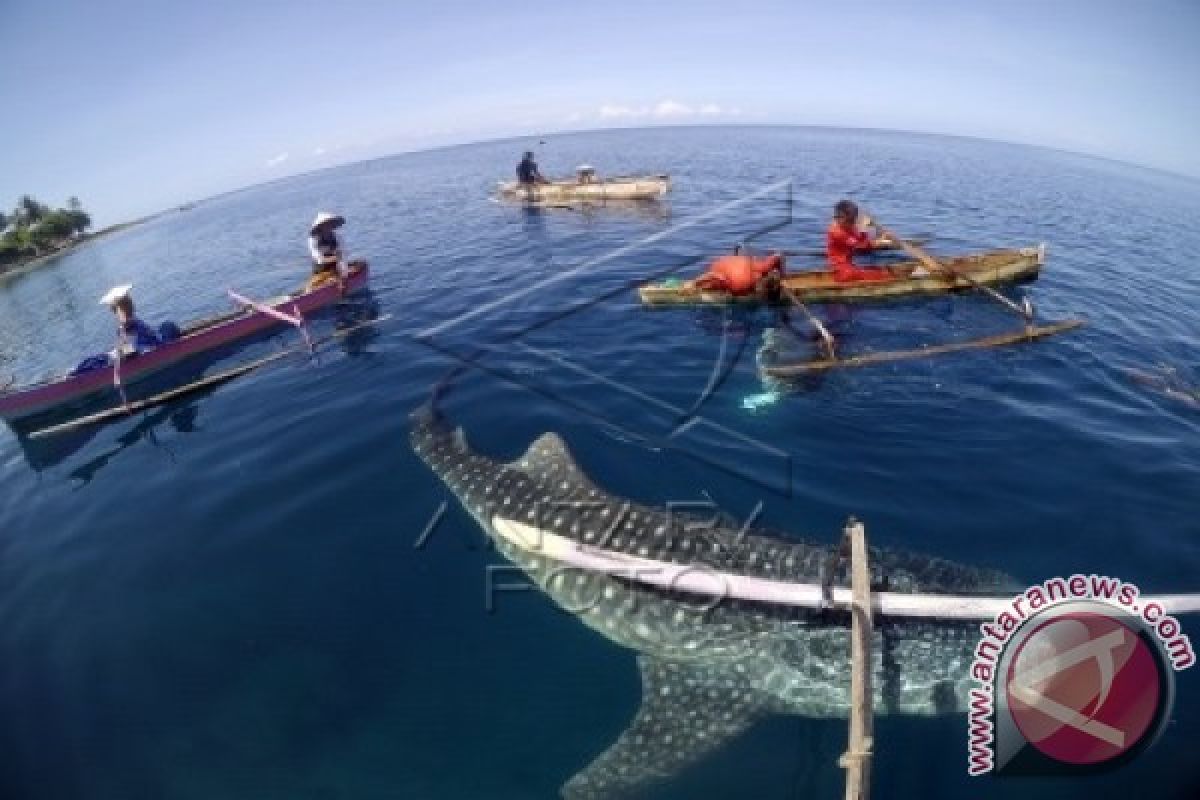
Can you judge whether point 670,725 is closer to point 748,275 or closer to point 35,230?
point 748,275

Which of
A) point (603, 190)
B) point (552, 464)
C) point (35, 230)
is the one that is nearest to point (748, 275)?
point (552, 464)

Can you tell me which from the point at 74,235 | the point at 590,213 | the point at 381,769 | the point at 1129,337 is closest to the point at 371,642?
the point at 381,769

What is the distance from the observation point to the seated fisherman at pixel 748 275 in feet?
53.4

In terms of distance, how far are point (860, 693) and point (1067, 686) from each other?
2.81 meters

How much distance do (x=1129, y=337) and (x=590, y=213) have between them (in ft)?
86.7

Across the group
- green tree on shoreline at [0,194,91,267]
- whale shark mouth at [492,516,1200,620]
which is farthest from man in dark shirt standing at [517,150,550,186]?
green tree on shoreline at [0,194,91,267]

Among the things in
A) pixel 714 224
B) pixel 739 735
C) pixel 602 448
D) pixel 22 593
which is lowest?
pixel 22 593

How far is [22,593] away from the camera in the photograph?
993 centimetres

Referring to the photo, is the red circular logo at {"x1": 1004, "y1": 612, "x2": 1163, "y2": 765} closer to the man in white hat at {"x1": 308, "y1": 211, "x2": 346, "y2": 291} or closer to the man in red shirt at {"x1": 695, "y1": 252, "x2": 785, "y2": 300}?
the man in red shirt at {"x1": 695, "y1": 252, "x2": 785, "y2": 300}

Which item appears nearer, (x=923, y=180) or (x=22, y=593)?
(x=22, y=593)

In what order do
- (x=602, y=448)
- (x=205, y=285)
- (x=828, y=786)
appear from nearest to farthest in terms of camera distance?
(x=828, y=786) < (x=602, y=448) < (x=205, y=285)

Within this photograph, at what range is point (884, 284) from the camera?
17.0 meters

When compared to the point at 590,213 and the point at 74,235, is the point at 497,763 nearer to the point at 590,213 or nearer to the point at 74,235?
the point at 590,213

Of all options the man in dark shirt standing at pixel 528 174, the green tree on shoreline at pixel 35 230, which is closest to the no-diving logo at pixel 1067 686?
the man in dark shirt standing at pixel 528 174
